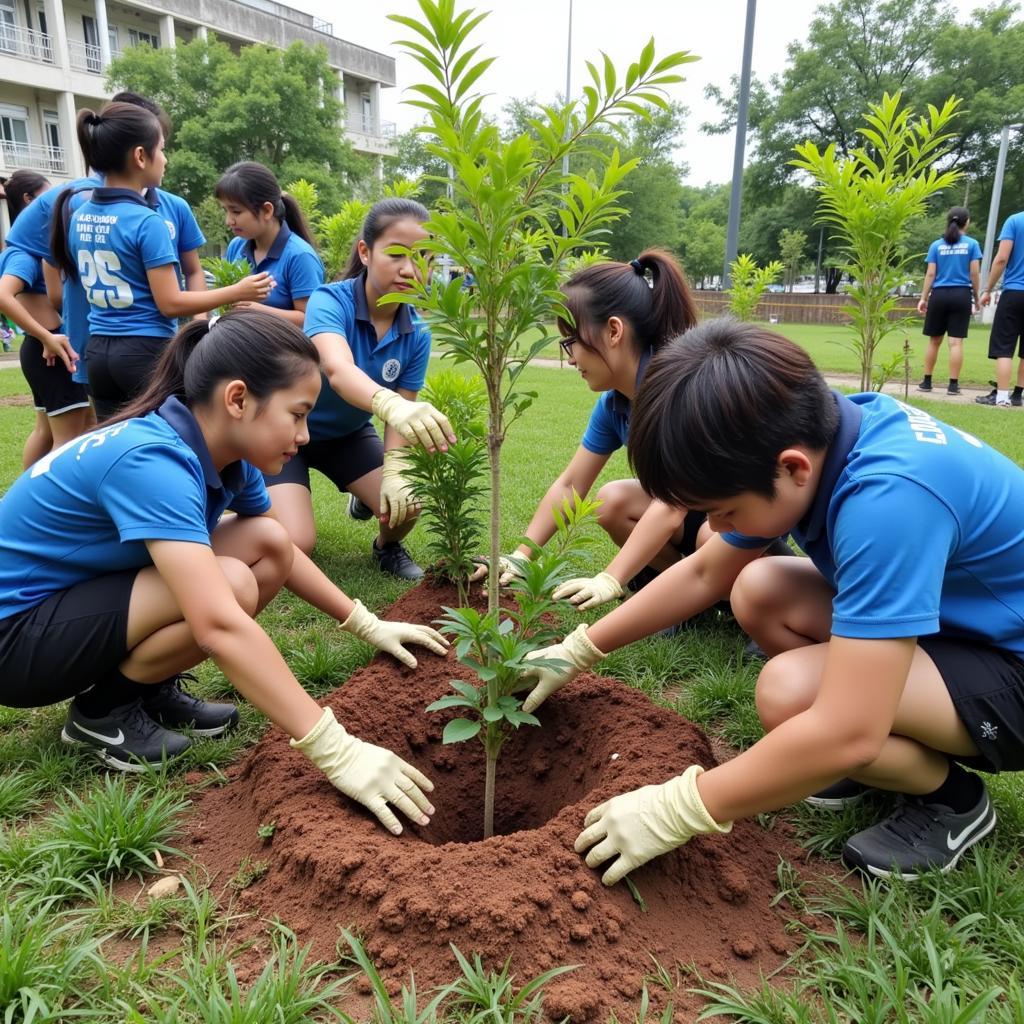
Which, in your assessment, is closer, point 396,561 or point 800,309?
point 396,561

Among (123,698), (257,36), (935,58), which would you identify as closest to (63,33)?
(257,36)

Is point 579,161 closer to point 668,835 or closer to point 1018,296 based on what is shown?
point 1018,296

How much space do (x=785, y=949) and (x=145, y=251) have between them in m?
4.00

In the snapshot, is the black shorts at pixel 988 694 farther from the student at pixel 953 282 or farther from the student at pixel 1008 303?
the student at pixel 953 282

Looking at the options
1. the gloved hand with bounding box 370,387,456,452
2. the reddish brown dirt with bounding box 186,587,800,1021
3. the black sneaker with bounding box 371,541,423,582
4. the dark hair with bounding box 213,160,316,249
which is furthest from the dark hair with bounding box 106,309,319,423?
the dark hair with bounding box 213,160,316,249

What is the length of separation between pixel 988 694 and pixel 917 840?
1.41ft

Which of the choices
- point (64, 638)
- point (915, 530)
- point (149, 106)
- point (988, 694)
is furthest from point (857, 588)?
point (149, 106)

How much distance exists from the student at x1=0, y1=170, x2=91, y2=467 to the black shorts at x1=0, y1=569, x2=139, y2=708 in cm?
282

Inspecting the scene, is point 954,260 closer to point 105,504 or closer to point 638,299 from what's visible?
point 638,299

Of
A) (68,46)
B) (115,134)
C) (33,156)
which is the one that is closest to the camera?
(115,134)

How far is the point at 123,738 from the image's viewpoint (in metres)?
2.48

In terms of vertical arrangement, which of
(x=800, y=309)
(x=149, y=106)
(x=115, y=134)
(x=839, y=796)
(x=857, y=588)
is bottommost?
(x=800, y=309)

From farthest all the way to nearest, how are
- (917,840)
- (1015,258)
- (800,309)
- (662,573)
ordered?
1. (800,309)
2. (1015,258)
3. (662,573)
4. (917,840)

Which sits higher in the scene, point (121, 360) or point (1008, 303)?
point (1008, 303)
